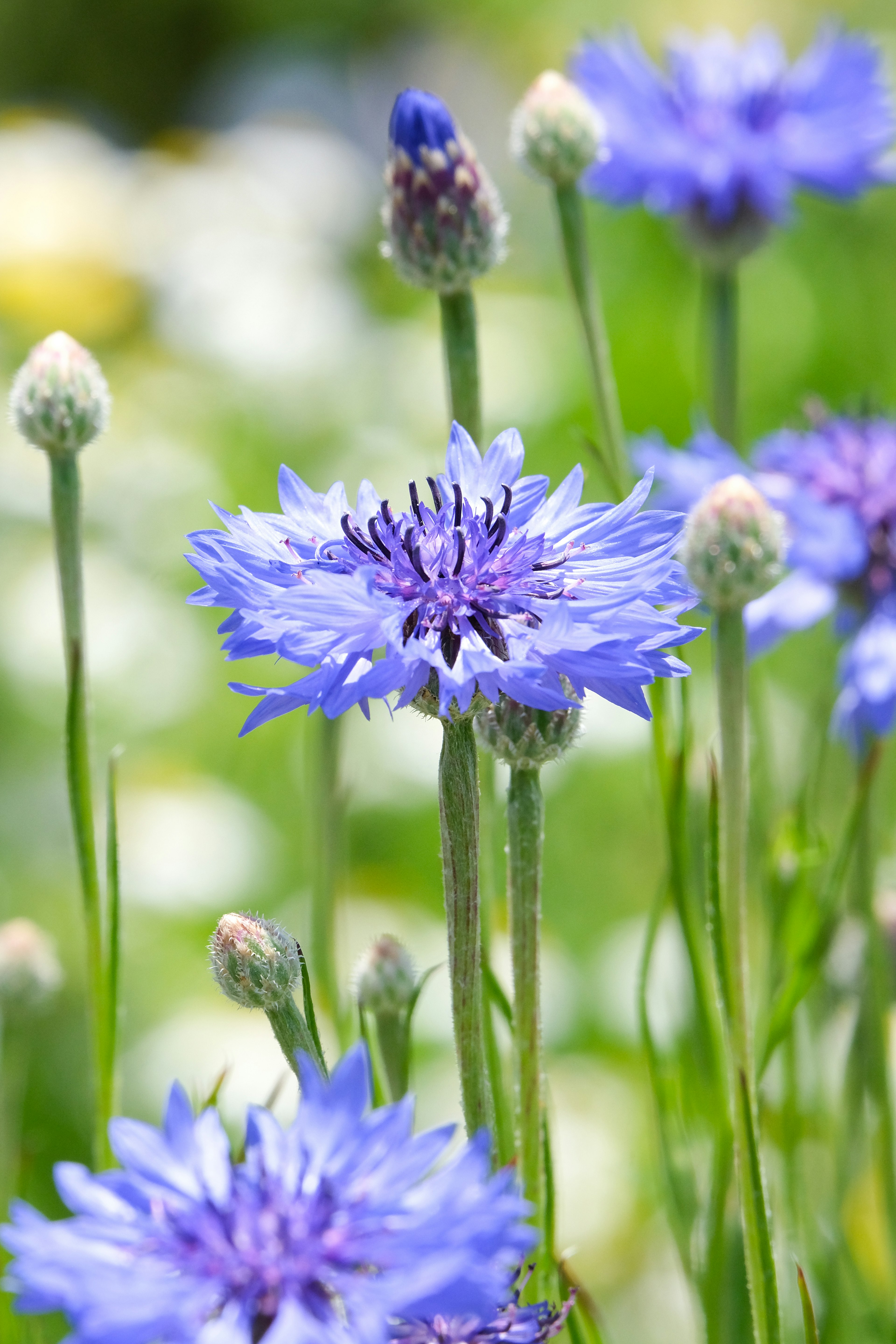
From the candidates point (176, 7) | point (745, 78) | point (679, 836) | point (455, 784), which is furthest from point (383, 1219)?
point (176, 7)

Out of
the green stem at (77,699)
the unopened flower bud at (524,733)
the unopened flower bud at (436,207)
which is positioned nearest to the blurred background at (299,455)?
the unopened flower bud at (524,733)

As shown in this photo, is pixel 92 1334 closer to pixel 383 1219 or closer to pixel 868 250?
pixel 383 1219

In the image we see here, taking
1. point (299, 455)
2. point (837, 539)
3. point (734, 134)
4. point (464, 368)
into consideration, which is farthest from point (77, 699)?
point (299, 455)

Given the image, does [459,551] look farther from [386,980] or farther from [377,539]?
[386,980]

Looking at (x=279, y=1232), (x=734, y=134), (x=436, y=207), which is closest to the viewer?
(x=279, y=1232)

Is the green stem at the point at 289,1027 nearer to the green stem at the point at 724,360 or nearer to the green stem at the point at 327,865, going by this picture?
the green stem at the point at 327,865

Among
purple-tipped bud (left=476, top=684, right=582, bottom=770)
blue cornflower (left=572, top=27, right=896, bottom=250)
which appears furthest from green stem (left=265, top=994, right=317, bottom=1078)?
blue cornflower (left=572, top=27, right=896, bottom=250)

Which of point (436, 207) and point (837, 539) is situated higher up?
point (436, 207)
